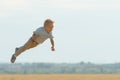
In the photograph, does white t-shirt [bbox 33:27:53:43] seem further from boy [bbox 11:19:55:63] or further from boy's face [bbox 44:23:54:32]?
boy's face [bbox 44:23:54:32]

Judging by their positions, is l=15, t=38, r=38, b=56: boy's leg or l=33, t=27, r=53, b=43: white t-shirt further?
l=15, t=38, r=38, b=56: boy's leg

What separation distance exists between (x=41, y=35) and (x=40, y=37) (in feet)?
0.20

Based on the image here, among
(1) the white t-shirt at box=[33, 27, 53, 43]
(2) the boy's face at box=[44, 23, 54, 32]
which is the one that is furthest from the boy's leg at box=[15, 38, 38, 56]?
(2) the boy's face at box=[44, 23, 54, 32]

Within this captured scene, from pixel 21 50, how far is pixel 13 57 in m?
0.26

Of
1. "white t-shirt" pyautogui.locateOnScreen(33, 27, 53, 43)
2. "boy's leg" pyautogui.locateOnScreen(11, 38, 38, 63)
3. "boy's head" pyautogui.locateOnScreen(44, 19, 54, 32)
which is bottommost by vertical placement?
"boy's leg" pyautogui.locateOnScreen(11, 38, 38, 63)

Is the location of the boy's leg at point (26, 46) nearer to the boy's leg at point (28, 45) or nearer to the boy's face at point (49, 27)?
the boy's leg at point (28, 45)

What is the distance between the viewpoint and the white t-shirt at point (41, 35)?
44.1 feet

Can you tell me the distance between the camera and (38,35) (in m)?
13.7

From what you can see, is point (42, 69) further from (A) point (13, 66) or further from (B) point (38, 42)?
(B) point (38, 42)

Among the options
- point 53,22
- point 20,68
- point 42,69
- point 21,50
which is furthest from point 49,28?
point 20,68

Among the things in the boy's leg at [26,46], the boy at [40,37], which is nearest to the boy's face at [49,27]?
the boy at [40,37]

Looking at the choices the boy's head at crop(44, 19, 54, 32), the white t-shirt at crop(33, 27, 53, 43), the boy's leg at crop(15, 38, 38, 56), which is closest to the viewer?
the boy's head at crop(44, 19, 54, 32)

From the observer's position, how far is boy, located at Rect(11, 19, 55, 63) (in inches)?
521

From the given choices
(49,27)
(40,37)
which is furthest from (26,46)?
(49,27)
